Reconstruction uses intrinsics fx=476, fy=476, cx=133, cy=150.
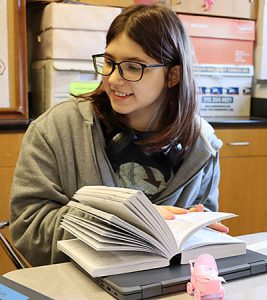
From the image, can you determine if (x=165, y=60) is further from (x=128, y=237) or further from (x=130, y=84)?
(x=128, y=237)

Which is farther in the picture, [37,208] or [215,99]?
[215,99]

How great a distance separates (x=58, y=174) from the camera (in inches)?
47.3

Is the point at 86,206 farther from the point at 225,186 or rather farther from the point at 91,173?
the point at 225,186

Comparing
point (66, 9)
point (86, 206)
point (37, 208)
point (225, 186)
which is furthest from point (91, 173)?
point (225, 186)

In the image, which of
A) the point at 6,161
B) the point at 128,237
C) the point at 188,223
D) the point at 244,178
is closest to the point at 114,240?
the point at 128,237

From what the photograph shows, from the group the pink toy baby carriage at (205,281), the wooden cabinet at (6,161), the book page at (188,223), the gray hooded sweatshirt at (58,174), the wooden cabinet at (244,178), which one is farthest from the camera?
→ the wooden cabinet at (244,178)

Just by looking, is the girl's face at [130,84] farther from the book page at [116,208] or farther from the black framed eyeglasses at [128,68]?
the book page at [116,208]

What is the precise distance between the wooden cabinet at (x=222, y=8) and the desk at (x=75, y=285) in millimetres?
1897

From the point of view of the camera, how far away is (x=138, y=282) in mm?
781

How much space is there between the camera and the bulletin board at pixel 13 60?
2039 millimetres

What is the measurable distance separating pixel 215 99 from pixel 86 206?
1.92 m

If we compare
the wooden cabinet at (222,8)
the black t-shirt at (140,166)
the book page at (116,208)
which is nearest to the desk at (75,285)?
the book page at (116,208)

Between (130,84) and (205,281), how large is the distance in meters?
0.58

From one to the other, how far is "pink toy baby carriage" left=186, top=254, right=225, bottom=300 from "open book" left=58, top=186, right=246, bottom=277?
80 mm
